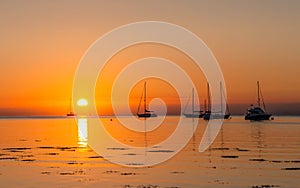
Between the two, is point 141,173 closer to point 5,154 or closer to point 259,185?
point 259,185

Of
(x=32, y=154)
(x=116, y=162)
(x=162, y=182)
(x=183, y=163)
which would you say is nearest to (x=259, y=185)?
(x=162, y=182)

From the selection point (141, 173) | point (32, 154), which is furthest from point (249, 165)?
point (32, 154)

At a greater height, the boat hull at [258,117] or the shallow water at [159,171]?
the boat hull at [258,117]

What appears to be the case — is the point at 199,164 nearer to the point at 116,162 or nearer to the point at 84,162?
the point at 116,162

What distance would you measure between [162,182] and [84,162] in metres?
13.0

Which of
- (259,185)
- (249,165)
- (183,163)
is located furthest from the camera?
(183,163)

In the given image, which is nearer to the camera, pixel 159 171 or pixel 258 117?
pixel 159 171

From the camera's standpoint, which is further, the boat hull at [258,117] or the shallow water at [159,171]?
the boat hull at [258,117]

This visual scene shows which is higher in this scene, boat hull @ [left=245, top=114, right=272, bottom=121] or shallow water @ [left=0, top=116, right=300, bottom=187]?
boat hull @ [left=245, top=114, right=272, bottom=121]

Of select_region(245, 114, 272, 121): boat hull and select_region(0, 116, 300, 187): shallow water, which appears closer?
select_region(0, 116, 300, 187): shallow water

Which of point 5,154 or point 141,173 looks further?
point 5,154

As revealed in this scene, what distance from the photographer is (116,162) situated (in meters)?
40.2

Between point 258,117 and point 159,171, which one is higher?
point 258,117

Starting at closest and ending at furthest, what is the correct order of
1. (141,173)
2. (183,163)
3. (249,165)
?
(141,173)
(249,165)
(183,163)
